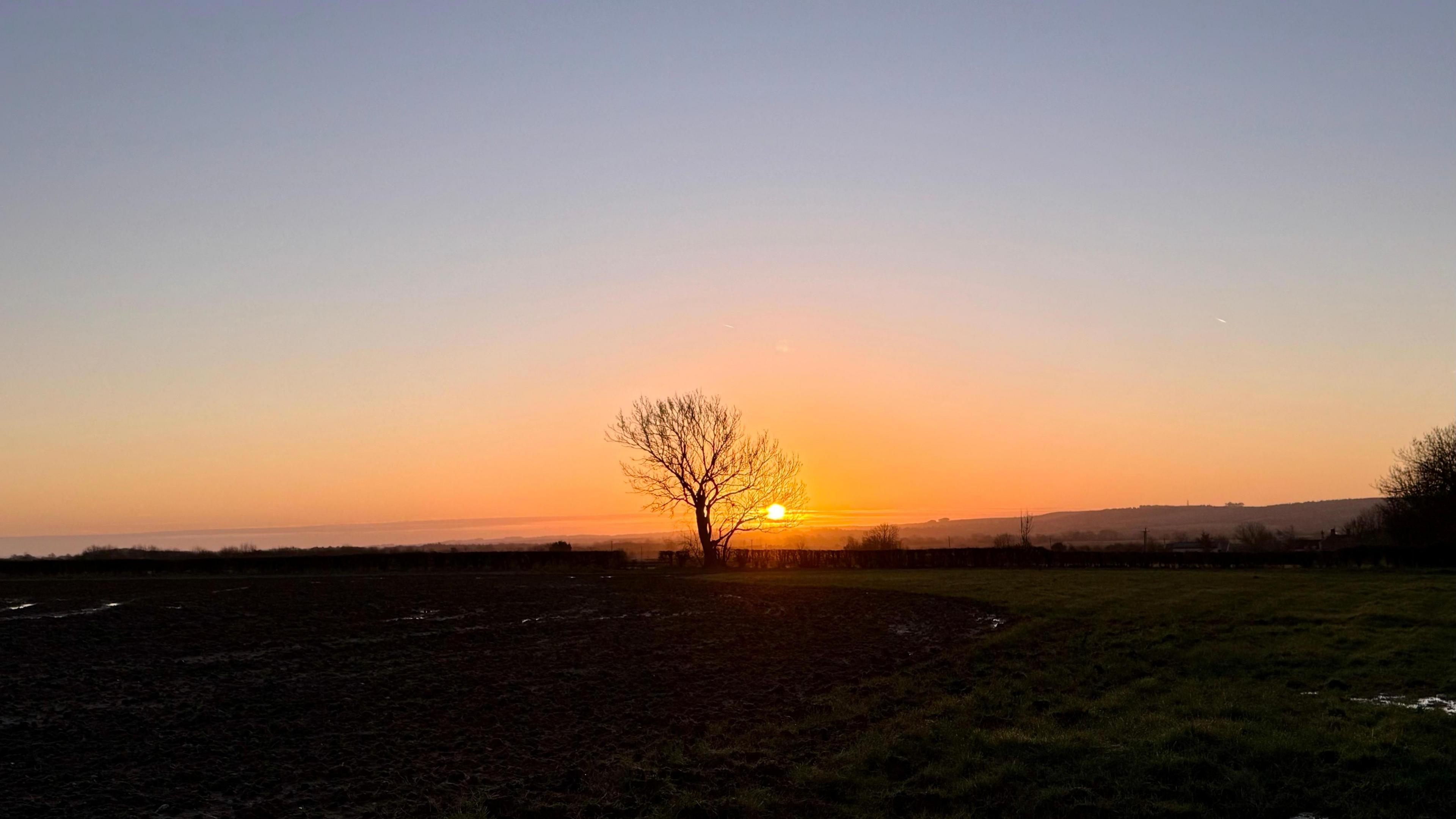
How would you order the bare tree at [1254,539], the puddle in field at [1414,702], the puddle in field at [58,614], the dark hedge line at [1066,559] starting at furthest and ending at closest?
the bare tree at [1254,539]
the dark hedge line at [1066,559]
the puddle in field at [58,614]
the puddle in field at [1414,702]

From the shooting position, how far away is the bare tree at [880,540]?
8019cm

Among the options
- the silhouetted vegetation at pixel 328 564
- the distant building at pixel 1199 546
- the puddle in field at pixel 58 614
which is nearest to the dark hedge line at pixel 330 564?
the silhouetted vegetation at pixel 328 564

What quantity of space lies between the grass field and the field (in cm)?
5

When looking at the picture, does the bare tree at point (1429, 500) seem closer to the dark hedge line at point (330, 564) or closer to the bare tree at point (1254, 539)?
the bare tree at point (1254, 539)

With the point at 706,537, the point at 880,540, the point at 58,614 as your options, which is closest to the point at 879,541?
the point at 880,540

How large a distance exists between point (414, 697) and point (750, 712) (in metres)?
5.64

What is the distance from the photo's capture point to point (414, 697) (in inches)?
636

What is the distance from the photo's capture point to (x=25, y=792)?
34.8 ft

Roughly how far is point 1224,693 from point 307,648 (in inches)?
708

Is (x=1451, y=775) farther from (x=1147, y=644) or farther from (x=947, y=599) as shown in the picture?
(x=947, y=599)

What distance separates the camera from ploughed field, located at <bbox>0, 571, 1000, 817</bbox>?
10930 mm

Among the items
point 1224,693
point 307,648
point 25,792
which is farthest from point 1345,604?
point 25,792

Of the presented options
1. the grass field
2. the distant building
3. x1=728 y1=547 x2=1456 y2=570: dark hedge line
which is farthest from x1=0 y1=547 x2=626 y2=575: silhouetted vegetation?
the distant building

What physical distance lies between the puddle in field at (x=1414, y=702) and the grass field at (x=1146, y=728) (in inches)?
5.6
